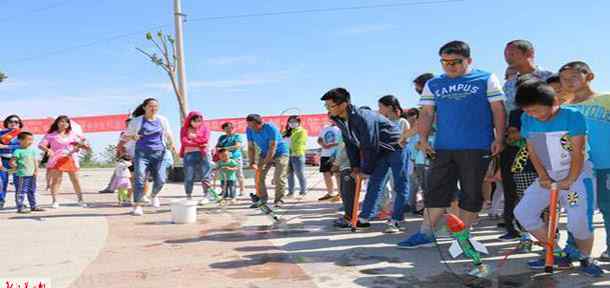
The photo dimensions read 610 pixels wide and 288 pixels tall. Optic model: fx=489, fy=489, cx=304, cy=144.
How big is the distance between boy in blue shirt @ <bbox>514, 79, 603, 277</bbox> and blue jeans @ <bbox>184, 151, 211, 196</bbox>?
5636mm

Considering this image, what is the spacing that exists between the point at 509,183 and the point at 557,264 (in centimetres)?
113

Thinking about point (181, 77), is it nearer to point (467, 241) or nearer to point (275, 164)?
point (275, 164)

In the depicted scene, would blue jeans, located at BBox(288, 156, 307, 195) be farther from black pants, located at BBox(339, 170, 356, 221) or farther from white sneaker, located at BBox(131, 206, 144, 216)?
black pants, located at BBox(339, 170, 356, 221)

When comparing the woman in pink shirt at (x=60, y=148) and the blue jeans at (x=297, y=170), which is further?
the blue jeans at (x=297, y=170)

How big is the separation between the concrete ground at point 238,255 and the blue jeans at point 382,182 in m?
0.26

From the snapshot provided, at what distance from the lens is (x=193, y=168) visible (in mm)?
8133

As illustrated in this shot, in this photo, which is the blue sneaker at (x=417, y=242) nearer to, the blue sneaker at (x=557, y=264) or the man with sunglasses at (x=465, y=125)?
the man with sunglasses at (x=465, y=125)

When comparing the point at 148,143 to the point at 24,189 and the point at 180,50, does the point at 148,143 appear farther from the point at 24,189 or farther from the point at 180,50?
the point at 180,50

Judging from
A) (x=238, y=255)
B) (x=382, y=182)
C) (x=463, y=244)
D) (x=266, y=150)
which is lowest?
(x=238, y=255)

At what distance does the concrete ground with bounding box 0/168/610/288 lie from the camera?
11.6ft

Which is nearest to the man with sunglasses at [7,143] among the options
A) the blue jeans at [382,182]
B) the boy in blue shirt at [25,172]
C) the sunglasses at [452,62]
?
the boy in blue shirt at [25,172]

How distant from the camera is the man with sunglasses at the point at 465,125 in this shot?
3.86m

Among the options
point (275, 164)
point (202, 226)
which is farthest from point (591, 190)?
point (275, 164)

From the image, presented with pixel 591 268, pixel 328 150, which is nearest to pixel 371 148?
pixel 591 268
